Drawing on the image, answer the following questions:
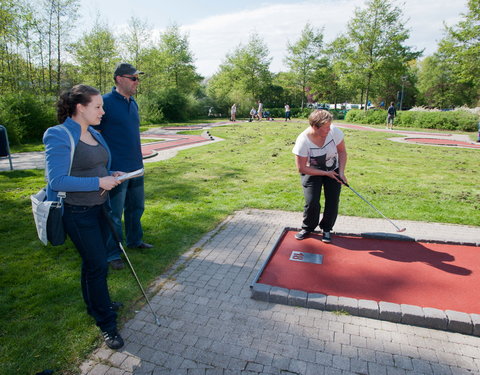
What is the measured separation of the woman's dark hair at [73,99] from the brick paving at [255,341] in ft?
6.77

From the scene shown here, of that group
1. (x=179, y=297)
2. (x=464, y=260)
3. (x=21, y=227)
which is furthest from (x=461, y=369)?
(x=21, y=227)


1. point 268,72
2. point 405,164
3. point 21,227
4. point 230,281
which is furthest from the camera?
point 268,72

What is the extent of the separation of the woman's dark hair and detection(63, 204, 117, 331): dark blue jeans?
77 centimetres

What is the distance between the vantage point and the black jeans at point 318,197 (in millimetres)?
4875

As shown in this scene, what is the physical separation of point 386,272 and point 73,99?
3977 millimetres

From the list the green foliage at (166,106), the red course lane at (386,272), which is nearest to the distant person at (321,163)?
the red course lane at (386,272)

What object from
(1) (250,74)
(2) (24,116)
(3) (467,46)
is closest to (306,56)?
(1) (250,74)

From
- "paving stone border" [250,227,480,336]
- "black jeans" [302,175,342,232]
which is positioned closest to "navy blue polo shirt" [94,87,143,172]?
"paving stone border" [250,227,480,336]

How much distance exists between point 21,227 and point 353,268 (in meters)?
5.40

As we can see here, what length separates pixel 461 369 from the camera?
2.67 m

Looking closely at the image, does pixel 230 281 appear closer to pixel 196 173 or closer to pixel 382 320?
pixel 382 320

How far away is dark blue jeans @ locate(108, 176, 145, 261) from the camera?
4.16m

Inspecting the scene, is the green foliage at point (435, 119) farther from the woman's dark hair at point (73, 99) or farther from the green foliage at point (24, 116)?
the woman's dark hair at point (73, 99)

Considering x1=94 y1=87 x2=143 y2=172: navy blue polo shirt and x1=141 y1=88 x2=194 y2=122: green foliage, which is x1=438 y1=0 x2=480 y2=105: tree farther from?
x1=94 y1=87 x2=143 y2=172: navy blue polo shirt
